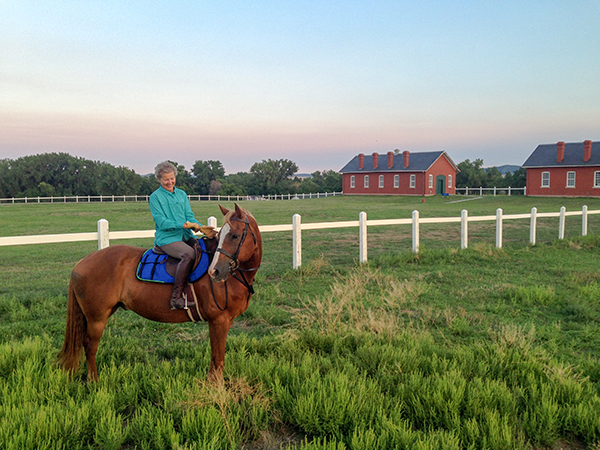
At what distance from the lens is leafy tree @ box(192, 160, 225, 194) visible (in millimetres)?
82225

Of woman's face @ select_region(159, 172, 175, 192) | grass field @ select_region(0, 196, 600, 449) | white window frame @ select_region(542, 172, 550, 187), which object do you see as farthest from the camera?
white window frame @ select_region(542, 172, 550, 187)

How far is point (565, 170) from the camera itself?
44.3 meters

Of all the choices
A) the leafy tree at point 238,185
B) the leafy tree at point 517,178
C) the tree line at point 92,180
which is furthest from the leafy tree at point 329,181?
the leafy tree at point 517,178

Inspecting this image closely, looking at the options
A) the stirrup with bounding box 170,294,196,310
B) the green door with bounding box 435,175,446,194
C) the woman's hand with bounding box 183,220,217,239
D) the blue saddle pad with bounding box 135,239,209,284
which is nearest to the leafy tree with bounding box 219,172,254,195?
the green door with bounding box 435,175,446,194

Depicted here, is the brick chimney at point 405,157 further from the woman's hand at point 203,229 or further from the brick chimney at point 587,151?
the woman's hand at point 203,229

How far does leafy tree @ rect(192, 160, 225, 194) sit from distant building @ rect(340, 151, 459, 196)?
104 feet

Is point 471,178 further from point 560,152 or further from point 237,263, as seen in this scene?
point 237,263

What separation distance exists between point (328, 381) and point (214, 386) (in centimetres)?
104

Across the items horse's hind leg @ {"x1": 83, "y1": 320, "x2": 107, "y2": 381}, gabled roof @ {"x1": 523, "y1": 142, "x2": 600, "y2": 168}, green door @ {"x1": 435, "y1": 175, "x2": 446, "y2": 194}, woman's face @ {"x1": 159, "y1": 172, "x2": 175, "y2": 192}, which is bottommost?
horse's hind leg @ {"x1": 83, "y1": 320, "x2": 107, "y2": 381}

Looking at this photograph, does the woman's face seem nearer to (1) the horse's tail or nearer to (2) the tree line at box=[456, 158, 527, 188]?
(1) the horse's tail

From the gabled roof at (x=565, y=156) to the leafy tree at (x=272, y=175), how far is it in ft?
158

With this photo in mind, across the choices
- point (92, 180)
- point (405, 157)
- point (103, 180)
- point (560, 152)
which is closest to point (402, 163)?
point (405, 157)

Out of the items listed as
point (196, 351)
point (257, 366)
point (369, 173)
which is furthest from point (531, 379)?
point (369, 173)

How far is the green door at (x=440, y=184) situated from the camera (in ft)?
184
